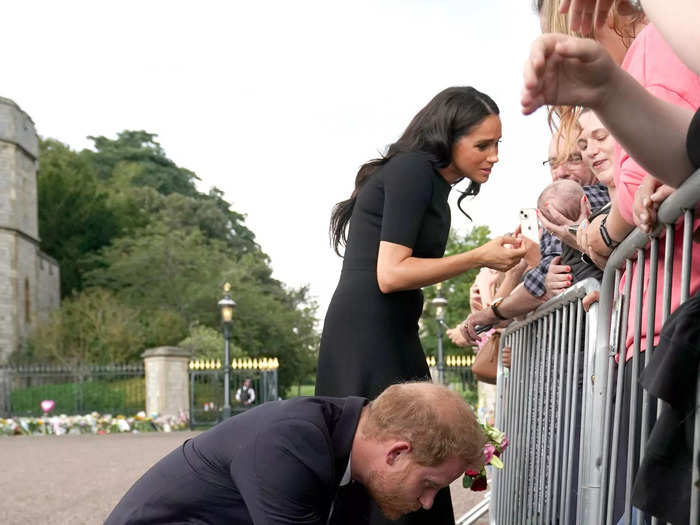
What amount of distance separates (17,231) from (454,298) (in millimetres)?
17748

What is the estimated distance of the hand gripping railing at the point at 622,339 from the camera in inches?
68.6

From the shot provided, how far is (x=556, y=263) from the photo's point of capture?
3.68 metres

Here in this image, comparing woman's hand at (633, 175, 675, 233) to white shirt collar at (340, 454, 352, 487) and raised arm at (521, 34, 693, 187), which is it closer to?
raised arm at (521, 34, 693, 187)

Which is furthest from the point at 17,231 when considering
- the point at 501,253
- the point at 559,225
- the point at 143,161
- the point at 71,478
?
the point at 559,225

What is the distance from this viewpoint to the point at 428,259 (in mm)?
3125

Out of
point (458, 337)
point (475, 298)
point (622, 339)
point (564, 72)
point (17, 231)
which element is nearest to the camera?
point (564, 72)

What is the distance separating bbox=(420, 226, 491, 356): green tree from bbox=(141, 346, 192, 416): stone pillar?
40.2ft

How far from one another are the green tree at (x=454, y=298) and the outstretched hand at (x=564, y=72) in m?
36.7

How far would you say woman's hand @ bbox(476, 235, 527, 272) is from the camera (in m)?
3.22

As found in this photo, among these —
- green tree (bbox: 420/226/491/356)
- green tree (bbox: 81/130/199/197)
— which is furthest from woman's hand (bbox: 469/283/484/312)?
green tree (bbox: 81/130/199/197)

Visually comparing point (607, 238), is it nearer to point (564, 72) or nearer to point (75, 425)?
point (564, 72)

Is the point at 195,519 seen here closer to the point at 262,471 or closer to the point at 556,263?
the point at 262,471

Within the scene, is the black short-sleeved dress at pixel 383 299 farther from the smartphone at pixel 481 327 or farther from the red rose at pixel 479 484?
the smartphone at pixel 481 327

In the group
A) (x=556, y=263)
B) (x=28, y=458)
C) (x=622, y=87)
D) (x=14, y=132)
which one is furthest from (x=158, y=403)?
(x=622, y=87)
